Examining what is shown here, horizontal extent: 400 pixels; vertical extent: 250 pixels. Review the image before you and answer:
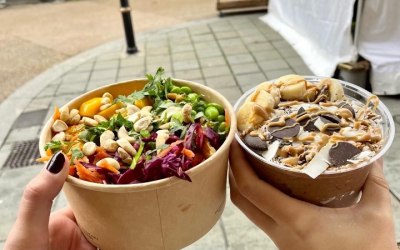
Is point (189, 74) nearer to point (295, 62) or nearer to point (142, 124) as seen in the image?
point (295, 62)

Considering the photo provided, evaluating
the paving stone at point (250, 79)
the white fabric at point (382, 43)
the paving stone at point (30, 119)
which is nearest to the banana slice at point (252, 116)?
the white fabric at point (382, 43)

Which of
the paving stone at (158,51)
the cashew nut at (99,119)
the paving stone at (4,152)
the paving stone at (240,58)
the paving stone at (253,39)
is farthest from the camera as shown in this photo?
the paving stone at (253,39)

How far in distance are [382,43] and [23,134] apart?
3386mm

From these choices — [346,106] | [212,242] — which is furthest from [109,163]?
[212,242]

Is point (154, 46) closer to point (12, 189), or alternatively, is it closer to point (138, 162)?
point (12, 189)

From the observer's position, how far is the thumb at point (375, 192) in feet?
3.74

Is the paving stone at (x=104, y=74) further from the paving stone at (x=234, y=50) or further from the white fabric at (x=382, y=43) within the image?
the white fabric at (x=382, y=43)

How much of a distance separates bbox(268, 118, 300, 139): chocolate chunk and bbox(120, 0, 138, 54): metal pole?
4147 millimetres

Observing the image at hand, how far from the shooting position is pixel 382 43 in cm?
351

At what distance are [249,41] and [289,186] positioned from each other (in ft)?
14.1

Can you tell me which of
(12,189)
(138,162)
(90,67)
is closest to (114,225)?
(138,162)

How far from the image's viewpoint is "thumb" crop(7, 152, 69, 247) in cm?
102

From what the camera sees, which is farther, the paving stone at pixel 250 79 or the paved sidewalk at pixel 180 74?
the paving stone at pixel 250 79

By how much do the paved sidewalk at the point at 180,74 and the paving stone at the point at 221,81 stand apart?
0.01 metres
